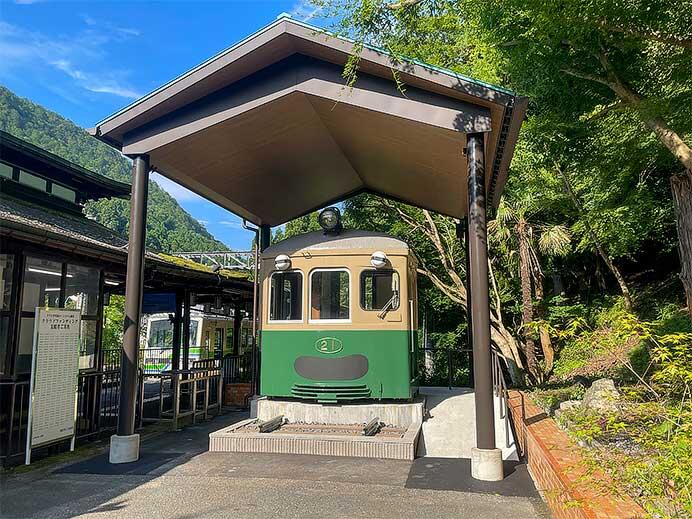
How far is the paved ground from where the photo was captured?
3934 millimetres

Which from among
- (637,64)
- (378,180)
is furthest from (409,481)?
(637,64)

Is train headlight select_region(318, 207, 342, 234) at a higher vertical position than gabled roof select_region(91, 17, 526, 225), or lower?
lower

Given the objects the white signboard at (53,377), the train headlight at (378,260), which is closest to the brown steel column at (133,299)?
the white signboard at (53,377)

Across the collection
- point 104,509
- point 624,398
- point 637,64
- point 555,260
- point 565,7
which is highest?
point 637,64

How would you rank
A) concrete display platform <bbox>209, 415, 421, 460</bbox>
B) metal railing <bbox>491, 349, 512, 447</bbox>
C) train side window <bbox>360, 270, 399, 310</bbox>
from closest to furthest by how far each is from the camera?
concrete display platform <bbox>209, 415, 421, 460</bbox> → metal railing <bbox>491, 349, 512, 447</bbox> → train side window <bbox>360, 270, 399, 310</bbox>

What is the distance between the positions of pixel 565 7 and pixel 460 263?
1183cm

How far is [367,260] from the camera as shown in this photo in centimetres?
665

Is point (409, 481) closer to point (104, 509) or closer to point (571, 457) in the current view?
point (571, 457)

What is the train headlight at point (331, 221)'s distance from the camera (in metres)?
7.04

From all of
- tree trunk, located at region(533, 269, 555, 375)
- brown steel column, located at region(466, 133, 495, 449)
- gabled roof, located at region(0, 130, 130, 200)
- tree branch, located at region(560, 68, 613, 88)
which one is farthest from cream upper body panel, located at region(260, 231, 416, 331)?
tree trunk, located at region(533, 269, 555, 375)

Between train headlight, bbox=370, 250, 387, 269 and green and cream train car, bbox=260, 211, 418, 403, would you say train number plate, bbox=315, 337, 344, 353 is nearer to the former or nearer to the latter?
green and cream train car, bbox=260, 211, 418, 403

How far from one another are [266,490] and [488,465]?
6.61 feet

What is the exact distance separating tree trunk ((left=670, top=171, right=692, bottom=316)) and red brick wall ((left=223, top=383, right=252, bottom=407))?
7.35 m

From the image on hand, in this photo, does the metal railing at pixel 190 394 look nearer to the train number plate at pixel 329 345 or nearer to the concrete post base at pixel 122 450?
the concrete post base at pixel 122 450
